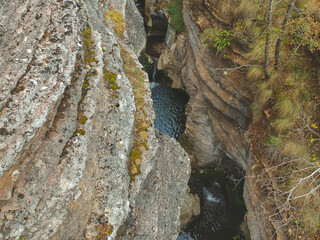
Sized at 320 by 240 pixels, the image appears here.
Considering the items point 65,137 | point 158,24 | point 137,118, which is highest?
point 65,137

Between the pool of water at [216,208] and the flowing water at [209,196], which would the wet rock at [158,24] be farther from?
the pool of water at [216,208]

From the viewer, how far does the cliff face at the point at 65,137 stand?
12.5ft

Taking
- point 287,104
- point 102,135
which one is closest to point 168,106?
point 287,104

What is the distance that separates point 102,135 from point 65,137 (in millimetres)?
984

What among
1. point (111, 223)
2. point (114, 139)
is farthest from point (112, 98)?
point (111, 223)

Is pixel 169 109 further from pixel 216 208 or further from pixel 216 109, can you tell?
pixel 216 208

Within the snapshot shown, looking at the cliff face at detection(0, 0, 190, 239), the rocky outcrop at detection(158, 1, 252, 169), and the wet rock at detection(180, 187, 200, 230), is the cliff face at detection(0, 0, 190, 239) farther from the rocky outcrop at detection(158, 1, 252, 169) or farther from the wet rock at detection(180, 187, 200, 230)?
the rocky outcrop at detection(158, 1, 252, 169)

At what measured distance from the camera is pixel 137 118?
6.51 meters

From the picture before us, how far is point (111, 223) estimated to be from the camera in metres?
4.57

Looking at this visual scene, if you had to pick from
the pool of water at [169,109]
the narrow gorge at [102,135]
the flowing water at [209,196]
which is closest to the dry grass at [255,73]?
the narrow gorge at [102,135]

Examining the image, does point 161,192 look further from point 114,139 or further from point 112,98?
point 112,98

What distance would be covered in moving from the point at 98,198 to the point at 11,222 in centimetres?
158

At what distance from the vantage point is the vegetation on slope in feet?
19.6

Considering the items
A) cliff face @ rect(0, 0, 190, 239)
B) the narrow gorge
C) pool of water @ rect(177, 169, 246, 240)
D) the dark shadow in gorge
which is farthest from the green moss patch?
pool of water @ rect(177, 169, 246, 240)
